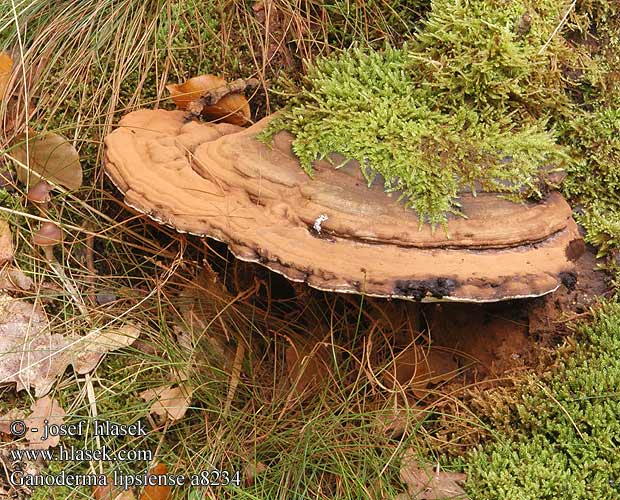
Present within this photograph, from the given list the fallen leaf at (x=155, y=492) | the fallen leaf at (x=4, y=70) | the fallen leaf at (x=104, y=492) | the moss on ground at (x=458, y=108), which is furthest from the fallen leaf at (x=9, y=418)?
the fallen leaf at (x=4, y=70)

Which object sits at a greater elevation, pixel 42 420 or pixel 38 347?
pixel 38 347

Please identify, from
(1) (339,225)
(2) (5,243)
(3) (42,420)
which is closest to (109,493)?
(3) (42,420)

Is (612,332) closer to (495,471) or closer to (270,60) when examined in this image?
(495,471)

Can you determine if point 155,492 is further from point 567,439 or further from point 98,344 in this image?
point 567,439

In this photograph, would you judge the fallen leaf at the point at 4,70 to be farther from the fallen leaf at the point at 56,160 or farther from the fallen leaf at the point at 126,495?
the fallen leaf at the point at 126,495

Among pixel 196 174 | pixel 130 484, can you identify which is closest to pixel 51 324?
pixel 130 484

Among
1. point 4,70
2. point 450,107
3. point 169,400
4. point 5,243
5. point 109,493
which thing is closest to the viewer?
point 109,493

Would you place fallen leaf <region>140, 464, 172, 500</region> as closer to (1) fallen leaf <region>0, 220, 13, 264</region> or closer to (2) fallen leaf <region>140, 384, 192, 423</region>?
(2) fallen leaf <region>140, 384, 192, 423</region>

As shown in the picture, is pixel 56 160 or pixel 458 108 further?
pixel 56 160
